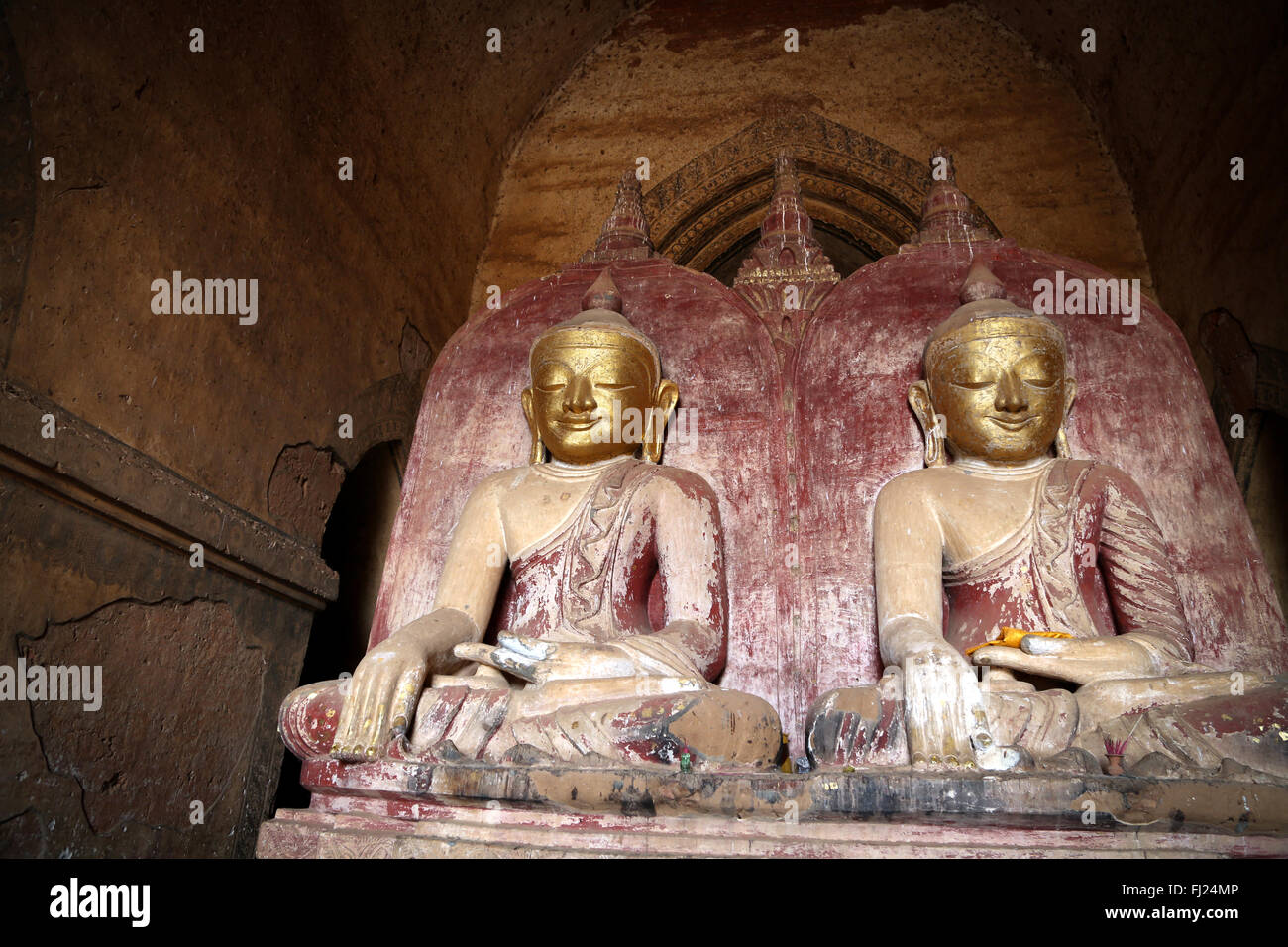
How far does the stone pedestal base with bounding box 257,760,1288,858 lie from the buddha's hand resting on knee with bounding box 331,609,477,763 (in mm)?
75

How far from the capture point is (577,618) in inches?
94.3

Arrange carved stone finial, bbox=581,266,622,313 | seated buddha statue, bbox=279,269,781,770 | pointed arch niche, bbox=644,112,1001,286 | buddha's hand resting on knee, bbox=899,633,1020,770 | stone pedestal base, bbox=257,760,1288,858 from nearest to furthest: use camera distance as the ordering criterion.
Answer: stone pedestal base, bbox=257,760,1288,858
buddha's hand resting on knee, bbox=899,633,1020,770
seated buddha statue, bbox=279,269,781,770
carved stone finial, bbox=581,266,622,313
pointed arch niche, bbox=644,112,1001,286

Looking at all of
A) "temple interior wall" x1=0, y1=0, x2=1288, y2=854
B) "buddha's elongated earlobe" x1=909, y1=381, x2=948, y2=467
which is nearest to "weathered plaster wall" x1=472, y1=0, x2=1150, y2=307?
"temple interior wall" x1=0, y1=0, x2=1288, y2=854

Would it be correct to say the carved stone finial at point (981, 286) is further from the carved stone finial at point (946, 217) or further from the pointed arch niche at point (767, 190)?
the pointed arch niche at point (767, 190)

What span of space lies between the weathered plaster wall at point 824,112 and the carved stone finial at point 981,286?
9.04 feet

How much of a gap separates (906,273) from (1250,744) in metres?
1.87

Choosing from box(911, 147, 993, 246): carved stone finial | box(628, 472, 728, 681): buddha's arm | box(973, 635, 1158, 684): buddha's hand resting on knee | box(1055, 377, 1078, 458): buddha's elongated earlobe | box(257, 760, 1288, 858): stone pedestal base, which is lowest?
box(257, 760, 1288, 858): stone pedestal base

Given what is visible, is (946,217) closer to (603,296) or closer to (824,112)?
(603,296)

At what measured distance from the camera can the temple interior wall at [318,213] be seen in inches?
114

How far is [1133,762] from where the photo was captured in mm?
1729

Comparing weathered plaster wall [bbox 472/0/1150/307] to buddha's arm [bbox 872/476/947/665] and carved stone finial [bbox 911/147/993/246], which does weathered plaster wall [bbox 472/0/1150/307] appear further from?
buddha's arm [bbox 872/476/947/665]

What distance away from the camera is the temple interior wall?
2.89 m

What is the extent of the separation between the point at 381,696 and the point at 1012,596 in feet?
5.17
